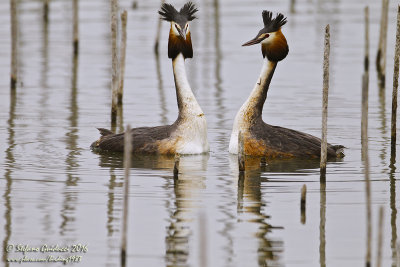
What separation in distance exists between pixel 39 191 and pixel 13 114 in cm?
557

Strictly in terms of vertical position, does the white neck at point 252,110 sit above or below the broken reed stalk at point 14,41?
below

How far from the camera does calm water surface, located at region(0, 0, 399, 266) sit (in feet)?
28.6

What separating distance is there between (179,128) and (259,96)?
44.1 inches

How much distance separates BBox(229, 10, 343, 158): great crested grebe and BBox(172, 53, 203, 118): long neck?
1.89ft

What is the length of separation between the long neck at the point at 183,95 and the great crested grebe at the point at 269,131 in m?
0.57

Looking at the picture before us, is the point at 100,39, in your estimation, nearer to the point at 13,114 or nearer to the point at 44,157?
the point at 13,114

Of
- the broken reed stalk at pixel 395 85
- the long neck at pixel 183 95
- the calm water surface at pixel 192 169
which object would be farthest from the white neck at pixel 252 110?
the broken reed stalk at pixel 395 85

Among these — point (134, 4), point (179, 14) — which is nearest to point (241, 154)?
point (179, 14)

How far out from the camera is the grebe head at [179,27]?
12984mm

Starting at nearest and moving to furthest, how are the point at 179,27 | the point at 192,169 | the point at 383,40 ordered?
the point at 192,169 < the point at 179,27 < the point at 383,40

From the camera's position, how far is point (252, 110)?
42.6 feet

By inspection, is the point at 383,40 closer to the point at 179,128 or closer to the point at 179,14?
the point at 179,14

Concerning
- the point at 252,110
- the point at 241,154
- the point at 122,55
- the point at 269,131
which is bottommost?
the point at 241,154

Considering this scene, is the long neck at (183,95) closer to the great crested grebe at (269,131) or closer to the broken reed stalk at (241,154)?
the great crested grebe at (269,131)
